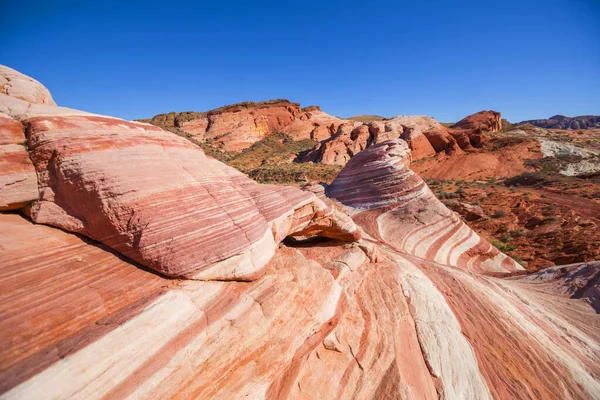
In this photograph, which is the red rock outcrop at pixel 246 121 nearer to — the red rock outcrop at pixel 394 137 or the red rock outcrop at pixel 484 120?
the red rock outcrop at pixel 394 137

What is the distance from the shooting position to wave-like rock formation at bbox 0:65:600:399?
2.23 meters

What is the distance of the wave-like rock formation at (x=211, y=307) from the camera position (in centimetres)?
223

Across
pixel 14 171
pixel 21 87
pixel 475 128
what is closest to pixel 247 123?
pixel 475 128

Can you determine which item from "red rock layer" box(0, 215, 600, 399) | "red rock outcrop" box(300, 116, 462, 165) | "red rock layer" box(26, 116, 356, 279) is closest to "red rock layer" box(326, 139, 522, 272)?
"red rock layer" box(0, 215, 600, 399)

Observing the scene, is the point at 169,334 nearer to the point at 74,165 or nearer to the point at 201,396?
the point at 201,396

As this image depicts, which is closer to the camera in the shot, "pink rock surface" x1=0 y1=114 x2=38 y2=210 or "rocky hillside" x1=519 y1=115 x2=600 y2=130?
"pink rock surface" x1=0 y1=114 x2=38 y2=210

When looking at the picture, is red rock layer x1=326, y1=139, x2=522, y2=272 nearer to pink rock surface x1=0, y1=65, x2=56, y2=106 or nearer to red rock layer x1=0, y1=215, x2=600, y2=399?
red rock layer x1=0, y1=215, x2=600, y2=399

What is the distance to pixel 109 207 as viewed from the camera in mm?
3080

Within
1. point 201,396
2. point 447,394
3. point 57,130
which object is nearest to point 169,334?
point 201,396

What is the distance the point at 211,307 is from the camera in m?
2.89

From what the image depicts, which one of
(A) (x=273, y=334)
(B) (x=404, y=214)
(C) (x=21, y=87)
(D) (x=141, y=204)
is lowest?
(A) (x=273, y=334)

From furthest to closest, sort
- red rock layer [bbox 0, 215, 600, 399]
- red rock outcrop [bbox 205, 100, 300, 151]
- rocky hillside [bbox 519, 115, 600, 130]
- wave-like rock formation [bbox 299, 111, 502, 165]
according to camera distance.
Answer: rocky hillside [bbox 519, 115, 600, 130]
red rock outcrop [bbox 205, 100, 300, 151]
wave-like rock formation [bbox 299, 111, 502, 165]
red rock layer [bbox 0, 215, 600, 399]

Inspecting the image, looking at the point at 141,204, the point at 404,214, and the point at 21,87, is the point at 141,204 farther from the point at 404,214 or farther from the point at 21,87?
the point at 404,214

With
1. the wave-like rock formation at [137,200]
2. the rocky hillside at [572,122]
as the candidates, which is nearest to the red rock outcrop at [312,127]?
the wave-like rock formation at [137,200]
